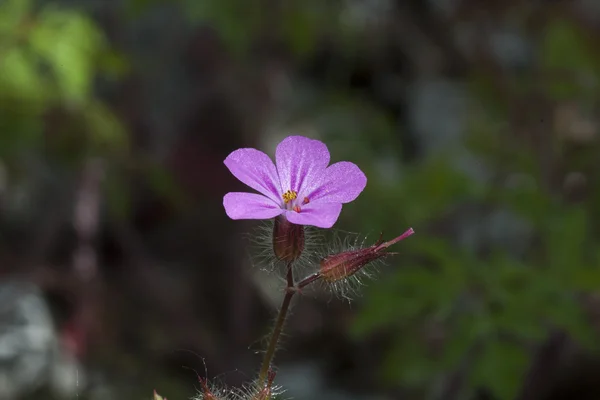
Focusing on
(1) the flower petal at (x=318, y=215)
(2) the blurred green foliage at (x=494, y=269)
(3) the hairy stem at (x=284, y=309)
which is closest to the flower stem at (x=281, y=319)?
(3) the hairy stem at (x=284, y=309)

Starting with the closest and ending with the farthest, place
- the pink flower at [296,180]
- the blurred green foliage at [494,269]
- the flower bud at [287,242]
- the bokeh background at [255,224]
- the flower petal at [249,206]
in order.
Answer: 1. the flower petal at [249,206]
2. the pink flower at [296,180]
3. the flower bud at [287,242]
4. the blurred green foliage at [494,269]
5. the bokeh background at [255,224]

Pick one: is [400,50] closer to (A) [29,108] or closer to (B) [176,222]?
(B) [176,222]

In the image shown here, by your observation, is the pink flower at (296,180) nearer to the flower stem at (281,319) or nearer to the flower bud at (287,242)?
the flower bud at (287,242)

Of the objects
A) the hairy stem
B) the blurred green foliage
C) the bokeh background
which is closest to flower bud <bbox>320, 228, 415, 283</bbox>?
the hairy stem

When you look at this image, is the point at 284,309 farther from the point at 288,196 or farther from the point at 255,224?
the point at 255,224

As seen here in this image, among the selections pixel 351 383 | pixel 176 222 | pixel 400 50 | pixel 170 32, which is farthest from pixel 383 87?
pixel 351 383

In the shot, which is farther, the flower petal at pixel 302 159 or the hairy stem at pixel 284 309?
the flower petal at pixel 302 159

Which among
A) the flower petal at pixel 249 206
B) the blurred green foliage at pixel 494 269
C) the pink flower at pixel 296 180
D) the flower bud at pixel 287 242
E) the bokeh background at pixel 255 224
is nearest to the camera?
→ the flower petal at pixel 249 206

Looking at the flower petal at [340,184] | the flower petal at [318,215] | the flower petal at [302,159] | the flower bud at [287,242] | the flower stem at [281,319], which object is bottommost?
the flower stem at [281,319]

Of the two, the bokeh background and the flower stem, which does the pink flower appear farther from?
the bokeh background
